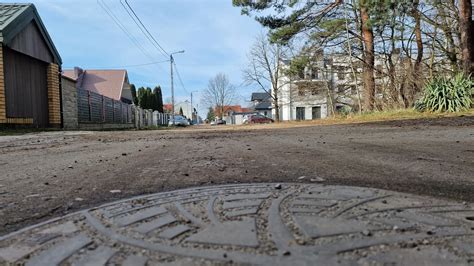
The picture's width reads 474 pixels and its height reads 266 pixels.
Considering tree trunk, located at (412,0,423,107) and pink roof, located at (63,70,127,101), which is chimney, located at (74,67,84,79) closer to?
pink roof, located at (63,70,127,101)

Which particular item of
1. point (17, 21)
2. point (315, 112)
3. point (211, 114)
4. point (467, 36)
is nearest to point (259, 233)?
point (467, 36)

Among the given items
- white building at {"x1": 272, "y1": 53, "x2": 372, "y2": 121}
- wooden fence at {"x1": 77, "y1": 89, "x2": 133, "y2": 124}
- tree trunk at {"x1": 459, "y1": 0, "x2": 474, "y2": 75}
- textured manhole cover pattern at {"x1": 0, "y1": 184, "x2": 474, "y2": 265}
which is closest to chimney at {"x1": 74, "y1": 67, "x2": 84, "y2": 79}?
wooden fence at {"x1": 77, "y1": 89, "x2": 133, "y2": 124}

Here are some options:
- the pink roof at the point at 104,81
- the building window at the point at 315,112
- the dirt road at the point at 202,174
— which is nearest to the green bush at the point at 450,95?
the dirt road at the point at 202,174

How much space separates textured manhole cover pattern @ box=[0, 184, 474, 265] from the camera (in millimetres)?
1491

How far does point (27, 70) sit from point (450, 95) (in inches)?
589

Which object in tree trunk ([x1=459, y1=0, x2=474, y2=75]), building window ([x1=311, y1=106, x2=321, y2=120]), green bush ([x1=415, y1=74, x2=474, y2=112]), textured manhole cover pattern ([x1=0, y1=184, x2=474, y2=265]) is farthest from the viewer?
building window ([x1=311, y1=106, x2=321, y2=120])

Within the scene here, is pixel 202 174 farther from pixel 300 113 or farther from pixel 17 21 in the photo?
pixel 300 113

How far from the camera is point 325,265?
1.39 m

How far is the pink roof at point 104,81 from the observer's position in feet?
137

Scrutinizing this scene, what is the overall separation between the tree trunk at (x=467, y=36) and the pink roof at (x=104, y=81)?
112 ft

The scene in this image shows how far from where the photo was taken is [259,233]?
1.73m

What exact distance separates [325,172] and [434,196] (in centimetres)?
111

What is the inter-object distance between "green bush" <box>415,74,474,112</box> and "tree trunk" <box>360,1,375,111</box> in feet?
17.9

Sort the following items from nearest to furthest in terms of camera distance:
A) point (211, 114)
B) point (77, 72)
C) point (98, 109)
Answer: point (98, 109), point (77, 72), point (211, 114)
